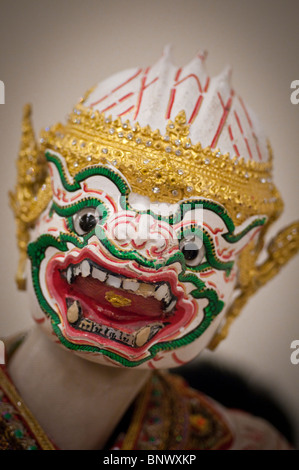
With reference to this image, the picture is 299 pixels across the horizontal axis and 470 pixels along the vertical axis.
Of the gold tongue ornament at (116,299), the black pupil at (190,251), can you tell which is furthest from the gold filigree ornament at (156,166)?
the gold tongue ornament at (116,299)

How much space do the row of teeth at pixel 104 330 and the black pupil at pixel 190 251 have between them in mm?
187

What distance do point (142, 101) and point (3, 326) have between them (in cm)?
79

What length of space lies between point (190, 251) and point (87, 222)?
23 cm

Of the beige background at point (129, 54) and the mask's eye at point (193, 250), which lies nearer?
the mask's eye at point (193, 250)

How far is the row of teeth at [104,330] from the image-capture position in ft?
3.57

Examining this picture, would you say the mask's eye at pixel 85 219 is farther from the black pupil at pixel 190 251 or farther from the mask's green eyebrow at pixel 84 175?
the black pupil at pixel 190 251

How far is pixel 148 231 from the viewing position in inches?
40.9

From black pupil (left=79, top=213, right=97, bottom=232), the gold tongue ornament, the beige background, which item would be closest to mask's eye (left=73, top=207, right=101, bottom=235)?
black pupil (left=79, top=213, right=97, bottom=232)

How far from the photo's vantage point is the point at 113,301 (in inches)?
42.6

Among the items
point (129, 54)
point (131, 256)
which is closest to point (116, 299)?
point (131, 256)

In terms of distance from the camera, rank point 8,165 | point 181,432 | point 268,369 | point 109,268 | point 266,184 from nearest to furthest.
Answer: point 109,268 < point 266,184 < point 181,432 < point 8,165 < point 268,369

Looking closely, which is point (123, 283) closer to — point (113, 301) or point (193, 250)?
point (113, 301)

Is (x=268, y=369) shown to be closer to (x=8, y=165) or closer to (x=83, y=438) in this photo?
(x=83, y=438)

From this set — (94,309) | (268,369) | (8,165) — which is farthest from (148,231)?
(268,369)
